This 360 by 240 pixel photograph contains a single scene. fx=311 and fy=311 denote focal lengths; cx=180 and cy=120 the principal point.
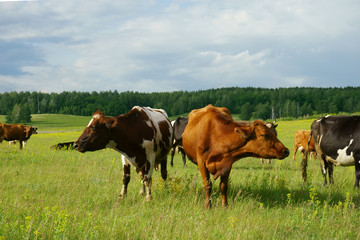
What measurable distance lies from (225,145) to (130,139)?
7.47ft

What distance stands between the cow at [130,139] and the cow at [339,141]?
5041 millimetres

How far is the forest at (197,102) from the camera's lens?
445 feet

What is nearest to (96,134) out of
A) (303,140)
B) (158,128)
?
(158,128)

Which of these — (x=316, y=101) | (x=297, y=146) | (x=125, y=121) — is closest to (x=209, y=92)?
(x=316, y=101)

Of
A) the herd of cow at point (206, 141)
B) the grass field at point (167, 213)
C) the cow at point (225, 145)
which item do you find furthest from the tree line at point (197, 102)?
the cow at point (225, 145)

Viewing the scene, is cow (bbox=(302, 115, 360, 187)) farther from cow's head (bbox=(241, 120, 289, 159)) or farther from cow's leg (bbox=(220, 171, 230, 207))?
Answer: cow's leg (bbox=(220, 171, 230, 207))

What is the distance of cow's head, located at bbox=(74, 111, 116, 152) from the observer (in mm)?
6699

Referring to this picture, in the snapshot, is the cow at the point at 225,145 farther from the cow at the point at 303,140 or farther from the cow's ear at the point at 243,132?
the cow at the point at 303,140

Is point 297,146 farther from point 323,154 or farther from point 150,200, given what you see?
point 150,200

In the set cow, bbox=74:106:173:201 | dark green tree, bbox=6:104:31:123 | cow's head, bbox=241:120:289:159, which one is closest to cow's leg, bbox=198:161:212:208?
cow's head, bbox=241:120:289:159

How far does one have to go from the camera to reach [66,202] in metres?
6.51

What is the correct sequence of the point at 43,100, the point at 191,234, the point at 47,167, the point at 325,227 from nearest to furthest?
the point at 191,234 → the point at 325,227 → the point at 47,167 → the point at 43,100

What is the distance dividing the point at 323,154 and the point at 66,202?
7713 millimetres

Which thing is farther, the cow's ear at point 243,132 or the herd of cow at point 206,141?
the herd of cow at point 206,141
